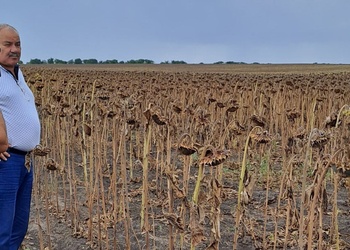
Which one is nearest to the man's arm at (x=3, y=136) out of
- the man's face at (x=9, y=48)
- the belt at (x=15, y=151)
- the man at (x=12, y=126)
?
the man at (x=12, y=126)

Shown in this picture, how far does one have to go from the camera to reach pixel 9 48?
3.26m

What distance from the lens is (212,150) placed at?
8.54ft

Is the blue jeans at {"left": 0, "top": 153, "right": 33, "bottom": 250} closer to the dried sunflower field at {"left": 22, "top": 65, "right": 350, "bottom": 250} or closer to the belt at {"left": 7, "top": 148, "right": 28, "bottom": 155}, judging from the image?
the belt at {"left": 7, "top": 148, "right": 28, "bottom": 155}

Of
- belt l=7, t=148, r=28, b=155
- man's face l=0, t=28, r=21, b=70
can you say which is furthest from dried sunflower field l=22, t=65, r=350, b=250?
man's face l=0, t=28, r=21, b=70

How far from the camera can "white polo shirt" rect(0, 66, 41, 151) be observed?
3.12 meters

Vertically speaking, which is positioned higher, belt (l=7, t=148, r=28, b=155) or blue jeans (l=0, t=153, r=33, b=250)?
belt (l=7, t=148, r=28, b=155)

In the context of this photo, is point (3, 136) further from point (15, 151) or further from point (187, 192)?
point (187, 192)

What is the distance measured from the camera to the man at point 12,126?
10.3ft

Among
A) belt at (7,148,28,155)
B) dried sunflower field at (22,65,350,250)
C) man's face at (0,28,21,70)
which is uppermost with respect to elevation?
man's face at (0,28,21,70)

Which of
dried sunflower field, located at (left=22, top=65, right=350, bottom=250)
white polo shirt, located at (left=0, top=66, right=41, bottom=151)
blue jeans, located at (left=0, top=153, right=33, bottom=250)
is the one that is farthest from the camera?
blue jeans, located at (left=0, top=153, right=33, bottom=250)

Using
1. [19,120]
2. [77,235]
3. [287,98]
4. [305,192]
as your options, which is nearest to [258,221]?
[77,235]

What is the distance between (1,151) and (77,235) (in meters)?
2.15

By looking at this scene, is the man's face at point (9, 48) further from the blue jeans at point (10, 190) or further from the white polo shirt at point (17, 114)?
the blue jeans at point (10, 190)

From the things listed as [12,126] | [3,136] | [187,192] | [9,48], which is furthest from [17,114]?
[187,192]
